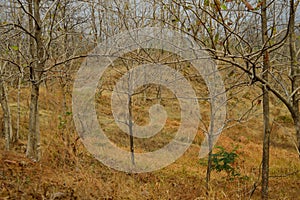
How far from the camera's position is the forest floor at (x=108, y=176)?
4105mm

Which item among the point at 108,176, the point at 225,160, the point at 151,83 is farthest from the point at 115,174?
the point at 225,160

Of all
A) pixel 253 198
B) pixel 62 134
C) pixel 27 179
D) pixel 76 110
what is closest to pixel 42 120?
pixel 76 110

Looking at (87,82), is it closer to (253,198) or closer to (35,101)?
(35,101)

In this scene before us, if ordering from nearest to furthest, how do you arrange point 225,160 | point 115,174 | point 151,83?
point 115,174 → point 225,160 → point 151,83

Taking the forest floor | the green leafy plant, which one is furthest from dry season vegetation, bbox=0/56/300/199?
the green leafy plant

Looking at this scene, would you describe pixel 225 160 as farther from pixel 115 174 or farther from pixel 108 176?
pixel 108 176

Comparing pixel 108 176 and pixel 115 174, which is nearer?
pixel 108 176

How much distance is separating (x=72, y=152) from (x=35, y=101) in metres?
2.28

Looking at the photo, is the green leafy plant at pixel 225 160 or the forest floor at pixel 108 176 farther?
the green leafy plant at pixel 225 160

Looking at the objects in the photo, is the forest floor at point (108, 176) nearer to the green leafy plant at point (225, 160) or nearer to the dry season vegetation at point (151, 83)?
the dry season vegetation at point (151, 83)

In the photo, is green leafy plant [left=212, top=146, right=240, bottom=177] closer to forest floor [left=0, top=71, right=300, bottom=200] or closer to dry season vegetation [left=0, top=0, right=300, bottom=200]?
dry season vegetation [left=0, top=0, right=300, bottom=200]

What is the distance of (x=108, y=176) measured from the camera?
6.29 meters

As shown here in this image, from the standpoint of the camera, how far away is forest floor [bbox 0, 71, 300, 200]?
162 inches

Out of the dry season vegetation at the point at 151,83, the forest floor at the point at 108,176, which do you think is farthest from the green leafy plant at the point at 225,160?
the forest floor at the point at 108,176
